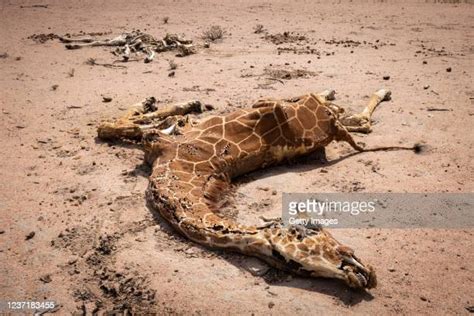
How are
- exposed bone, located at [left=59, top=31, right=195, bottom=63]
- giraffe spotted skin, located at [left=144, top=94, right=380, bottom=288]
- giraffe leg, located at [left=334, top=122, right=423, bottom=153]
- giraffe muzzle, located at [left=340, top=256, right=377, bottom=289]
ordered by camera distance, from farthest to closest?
exposed bone, located at [left=59, top=31, right=195, bottom=63]
giraffe leg, located at [left=334, top=122, right=423, bottom=153]
giraffe spotted skin, located at [left=144, top=94, right=380, bottom=288]
giraffe muzzle, located at [left=340, top=256, right=377, bottom=289]

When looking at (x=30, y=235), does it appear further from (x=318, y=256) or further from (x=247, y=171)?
(x=318, y=256)

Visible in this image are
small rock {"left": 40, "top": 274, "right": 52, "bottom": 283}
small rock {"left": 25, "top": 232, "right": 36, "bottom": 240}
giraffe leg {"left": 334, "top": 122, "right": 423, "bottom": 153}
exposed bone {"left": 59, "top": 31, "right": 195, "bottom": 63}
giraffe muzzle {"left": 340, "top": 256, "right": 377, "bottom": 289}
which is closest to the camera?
giraffe muzzle {"left": 340, "top": 256, "right": 377, "bottom": 289}

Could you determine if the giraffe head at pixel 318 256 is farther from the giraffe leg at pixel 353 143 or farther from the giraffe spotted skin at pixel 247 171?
the giraffe leg at pixel 353 143

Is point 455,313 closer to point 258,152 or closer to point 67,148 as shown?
point 258,152

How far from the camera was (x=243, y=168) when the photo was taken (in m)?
5.14

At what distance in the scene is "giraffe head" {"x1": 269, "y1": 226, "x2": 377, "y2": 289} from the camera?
3.50m

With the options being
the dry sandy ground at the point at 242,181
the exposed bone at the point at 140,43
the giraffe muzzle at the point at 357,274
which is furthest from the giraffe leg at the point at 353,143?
the exposed bone at the point at 140,43

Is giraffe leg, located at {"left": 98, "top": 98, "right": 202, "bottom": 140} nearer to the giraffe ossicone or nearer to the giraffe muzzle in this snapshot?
the giraffe ossicone

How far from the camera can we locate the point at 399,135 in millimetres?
6359

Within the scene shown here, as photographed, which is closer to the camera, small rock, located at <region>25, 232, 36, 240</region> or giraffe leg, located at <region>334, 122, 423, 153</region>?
small rock, located at <region>25, 232, 36, 240</region>

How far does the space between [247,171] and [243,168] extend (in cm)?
10

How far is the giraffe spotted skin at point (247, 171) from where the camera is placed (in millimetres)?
3623

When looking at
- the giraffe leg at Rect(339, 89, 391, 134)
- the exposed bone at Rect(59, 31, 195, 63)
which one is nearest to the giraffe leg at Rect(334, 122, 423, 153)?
the giraffe leg at Rect(339, 89, 391, 134)

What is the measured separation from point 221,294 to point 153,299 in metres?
0.53
